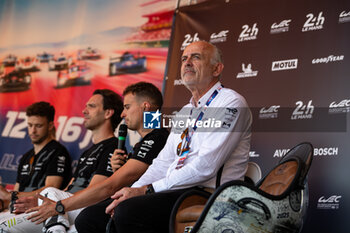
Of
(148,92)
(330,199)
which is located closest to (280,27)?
(148,92)

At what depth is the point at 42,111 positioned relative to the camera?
5039 millimetres

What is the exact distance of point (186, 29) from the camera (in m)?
4.79

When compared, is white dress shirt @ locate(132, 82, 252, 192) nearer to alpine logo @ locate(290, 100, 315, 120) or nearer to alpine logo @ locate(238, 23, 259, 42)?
alpine logo @ locate(290, 100, 315, 120)

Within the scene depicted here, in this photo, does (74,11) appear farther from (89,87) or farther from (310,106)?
(310,106)

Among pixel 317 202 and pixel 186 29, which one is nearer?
pixel 317 202

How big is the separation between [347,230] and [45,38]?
4105 millimetres

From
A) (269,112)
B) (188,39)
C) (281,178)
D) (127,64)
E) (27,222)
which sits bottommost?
(27,222)

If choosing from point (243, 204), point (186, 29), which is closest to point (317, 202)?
point (243, 204)

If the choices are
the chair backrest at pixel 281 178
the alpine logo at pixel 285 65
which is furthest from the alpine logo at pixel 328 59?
the chair backrest at pixel 281 178

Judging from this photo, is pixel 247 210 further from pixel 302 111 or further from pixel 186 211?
pixel 302 111

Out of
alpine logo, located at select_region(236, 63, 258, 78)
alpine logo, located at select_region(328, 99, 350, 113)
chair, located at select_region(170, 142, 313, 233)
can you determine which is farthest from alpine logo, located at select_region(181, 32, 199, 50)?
chair, located at select_region(170, 142, 313, 233)

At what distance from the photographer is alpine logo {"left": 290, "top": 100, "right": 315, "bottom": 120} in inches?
147

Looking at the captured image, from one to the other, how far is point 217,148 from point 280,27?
6.25ft

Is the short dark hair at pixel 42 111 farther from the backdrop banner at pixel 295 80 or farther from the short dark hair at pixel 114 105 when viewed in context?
the backdrop banner at pixel 295 80
